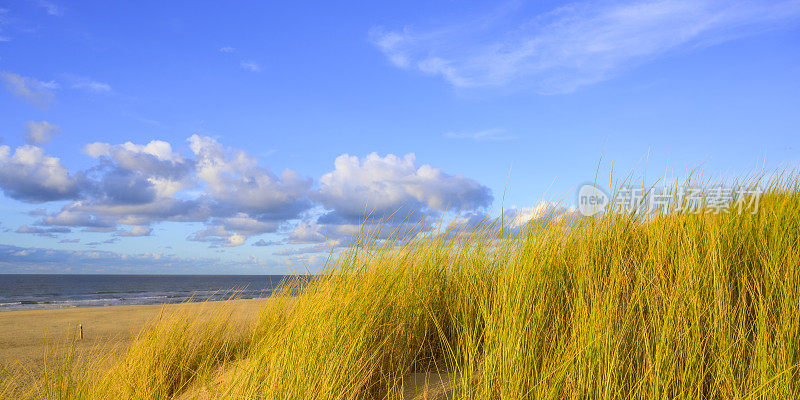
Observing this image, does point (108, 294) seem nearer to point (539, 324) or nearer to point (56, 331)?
point (56, 331)

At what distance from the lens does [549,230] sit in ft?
10.7

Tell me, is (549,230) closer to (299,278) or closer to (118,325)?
(299,278)

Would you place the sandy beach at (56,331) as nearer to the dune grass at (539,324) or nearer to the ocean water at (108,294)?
the ocean water at (108,294)

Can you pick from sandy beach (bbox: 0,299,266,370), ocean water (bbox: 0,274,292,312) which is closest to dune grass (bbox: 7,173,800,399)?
ocean water (bbox: 0,274,292,312)

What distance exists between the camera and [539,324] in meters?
2.57

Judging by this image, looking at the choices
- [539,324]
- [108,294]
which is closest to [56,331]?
[539,324]

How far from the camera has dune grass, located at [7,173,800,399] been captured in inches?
90.0

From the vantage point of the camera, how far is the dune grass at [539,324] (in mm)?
2287

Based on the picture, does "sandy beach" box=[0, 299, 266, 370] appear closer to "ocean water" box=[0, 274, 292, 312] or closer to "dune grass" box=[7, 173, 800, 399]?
"ocean water" box=[0, 274, 292, 312]

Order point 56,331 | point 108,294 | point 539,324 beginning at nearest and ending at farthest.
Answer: point 539,324, point 56,331, point 108,294

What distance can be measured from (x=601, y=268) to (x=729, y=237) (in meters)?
1.16

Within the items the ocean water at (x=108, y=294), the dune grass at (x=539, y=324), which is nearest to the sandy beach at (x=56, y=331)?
the ocean water at (x=108, y=294)

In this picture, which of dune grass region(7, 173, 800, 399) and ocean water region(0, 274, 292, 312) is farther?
ocean water region(0, 274, 292, 312)

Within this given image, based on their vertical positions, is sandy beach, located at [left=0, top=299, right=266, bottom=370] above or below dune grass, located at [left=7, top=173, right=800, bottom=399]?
below
